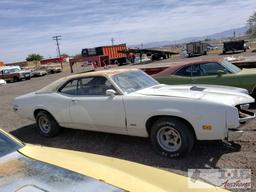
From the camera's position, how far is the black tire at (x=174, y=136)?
479 centimetres

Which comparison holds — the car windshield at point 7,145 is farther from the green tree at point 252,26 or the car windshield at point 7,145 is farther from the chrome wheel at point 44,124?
the green tree at point 252,26

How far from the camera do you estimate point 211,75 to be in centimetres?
866

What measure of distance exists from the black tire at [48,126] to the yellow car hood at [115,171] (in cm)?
372

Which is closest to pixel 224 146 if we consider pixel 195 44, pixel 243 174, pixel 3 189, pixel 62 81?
pixel 243 174

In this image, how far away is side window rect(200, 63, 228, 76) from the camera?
8.70 m

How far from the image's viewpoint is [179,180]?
2520 mm

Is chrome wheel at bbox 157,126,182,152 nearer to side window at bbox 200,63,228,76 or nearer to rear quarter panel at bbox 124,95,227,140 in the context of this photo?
rear quarter panel at bbox 124,95,227,140

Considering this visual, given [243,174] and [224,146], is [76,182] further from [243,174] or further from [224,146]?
[224,146]

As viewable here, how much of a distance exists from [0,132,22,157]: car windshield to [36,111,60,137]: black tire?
3556 millimetres

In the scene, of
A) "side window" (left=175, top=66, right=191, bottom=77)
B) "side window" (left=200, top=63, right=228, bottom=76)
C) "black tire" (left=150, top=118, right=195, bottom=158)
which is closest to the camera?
"black tire" (left=150, top=118, right=195, bottom=158)

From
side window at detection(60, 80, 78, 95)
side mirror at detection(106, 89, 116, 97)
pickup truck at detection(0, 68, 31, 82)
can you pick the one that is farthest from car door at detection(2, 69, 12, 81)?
side mirror at detection(106, 89, 116, 97)

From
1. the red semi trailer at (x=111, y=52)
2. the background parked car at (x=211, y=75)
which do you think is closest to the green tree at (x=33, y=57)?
the red semi trailer at (x=111, y=52)

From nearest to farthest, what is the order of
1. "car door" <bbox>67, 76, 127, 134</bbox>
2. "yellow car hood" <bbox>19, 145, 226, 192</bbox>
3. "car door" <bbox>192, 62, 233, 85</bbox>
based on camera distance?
1. "yellow car hood" <bbox>19, 145, 226, 192</bbox>
2. "car door" <bbox>67, 76, 127, 134</bbox>
3. "car door" <bbox>192, 62, 233, 85</bbox>

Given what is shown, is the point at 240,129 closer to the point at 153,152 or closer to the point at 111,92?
the point at 153,152
